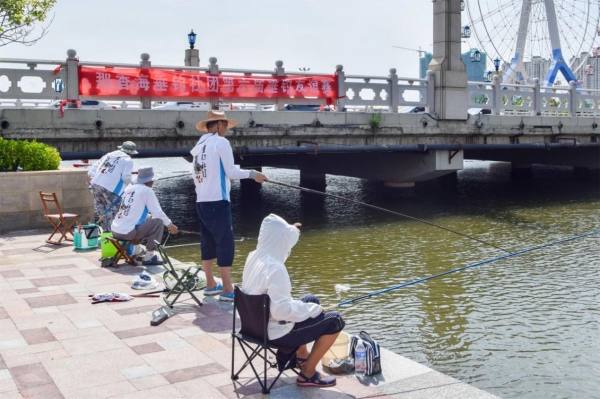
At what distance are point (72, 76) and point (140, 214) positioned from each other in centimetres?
A: 736

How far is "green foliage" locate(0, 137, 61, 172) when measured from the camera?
1317cm

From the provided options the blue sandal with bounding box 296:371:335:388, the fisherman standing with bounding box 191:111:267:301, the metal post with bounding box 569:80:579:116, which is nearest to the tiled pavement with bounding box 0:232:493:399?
the blue sandal with bounding box 296:371:335:388

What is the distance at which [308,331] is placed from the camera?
5.19m

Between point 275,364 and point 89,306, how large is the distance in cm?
303

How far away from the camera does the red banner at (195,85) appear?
16094 mm

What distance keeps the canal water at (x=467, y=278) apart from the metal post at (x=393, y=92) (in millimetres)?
2958

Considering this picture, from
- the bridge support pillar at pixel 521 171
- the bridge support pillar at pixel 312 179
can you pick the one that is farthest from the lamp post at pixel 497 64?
the bridge support pillar at pixel 312 179

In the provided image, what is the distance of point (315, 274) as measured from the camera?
11305mm

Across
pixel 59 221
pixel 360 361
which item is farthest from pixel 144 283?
pixel 59 221

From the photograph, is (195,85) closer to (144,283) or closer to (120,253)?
(120,253)

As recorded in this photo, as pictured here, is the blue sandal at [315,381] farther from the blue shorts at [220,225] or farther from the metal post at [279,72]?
the metal post at [279,72]

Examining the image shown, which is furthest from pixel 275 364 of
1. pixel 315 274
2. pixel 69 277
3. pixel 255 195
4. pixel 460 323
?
pixel 255 195

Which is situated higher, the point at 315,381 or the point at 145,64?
the point at 145,64

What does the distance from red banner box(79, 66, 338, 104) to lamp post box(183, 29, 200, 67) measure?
16410 mm
